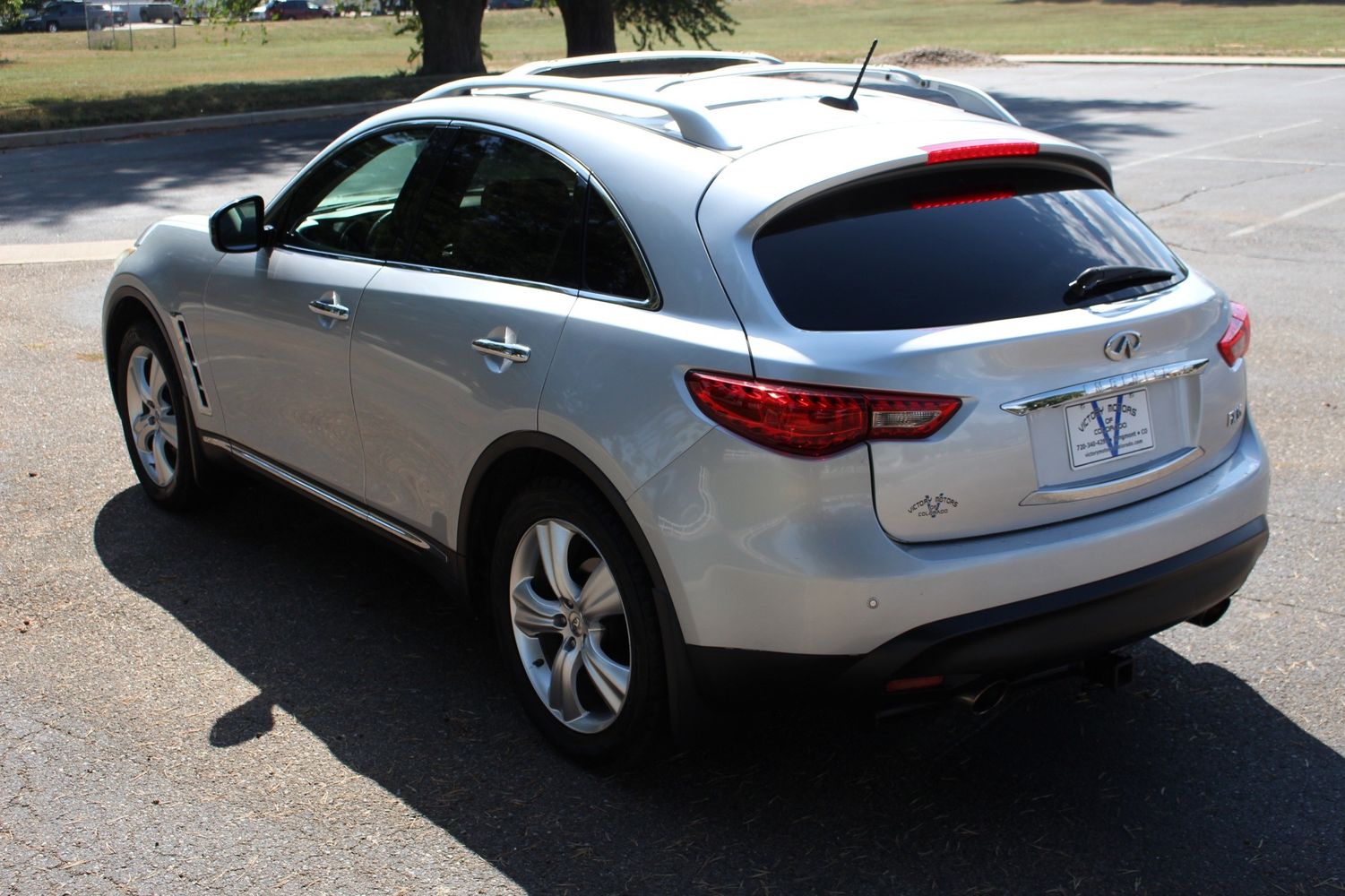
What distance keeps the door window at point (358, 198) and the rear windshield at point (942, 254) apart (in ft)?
5.26

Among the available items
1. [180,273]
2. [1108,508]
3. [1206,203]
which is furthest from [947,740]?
[1206,203]

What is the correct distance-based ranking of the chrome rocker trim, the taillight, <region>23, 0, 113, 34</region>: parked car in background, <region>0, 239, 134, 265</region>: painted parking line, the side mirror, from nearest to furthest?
the taillight, the chrome rocker trim, the side mirror, <region>0, 239, 134, 265</region>: painted parking line, <region>23, 0, 113, 34</region>: parked car in background

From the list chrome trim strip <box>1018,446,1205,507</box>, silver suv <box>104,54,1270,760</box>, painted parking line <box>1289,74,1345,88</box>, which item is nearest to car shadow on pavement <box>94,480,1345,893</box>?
silver suv <box>104,54,1270,760</box>

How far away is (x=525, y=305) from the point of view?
12.4 feet

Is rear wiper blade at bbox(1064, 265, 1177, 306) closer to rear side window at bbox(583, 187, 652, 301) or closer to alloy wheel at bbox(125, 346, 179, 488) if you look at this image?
rear side window at bbox(583, 187, 652, 301)

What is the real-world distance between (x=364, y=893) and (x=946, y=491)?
1.63 m

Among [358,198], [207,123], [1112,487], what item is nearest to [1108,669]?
[1112,487]

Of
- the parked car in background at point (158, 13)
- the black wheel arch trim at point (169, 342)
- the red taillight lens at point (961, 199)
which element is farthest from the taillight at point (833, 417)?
the parked car in background at point (158, 13)

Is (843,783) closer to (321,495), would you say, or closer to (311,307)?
(321,495)

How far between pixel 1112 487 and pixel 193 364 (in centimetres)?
346

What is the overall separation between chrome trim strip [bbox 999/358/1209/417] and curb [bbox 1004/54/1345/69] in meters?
30.0

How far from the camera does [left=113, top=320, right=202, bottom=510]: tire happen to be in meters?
5.49

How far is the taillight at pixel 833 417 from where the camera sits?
10.2 feet

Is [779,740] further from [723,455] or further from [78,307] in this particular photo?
[78,307]
